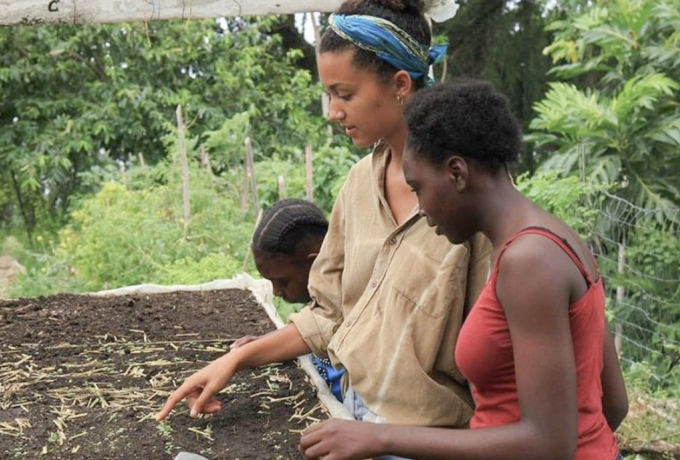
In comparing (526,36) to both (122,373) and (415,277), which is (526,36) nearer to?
(122,373)

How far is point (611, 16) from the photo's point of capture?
7.93 m

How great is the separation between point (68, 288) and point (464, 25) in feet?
22.4

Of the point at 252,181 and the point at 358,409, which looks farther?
the point at 252,181

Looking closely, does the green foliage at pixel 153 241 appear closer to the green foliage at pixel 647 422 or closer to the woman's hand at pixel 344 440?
the green foliage at pixel 647 422

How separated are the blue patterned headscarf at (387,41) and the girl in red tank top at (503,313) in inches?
14.3

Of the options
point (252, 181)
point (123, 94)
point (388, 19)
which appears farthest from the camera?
point (123, 94)

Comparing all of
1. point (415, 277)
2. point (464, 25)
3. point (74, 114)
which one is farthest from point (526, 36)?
point (415, 277)

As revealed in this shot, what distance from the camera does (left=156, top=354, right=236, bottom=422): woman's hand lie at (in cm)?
271

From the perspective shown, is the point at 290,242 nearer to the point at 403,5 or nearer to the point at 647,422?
the point at 403,5

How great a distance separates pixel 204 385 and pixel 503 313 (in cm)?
119

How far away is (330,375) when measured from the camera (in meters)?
3.21

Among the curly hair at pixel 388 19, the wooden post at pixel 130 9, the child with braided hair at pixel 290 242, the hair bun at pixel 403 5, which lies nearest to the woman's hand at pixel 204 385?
the child with braided hair at pixel 290 242

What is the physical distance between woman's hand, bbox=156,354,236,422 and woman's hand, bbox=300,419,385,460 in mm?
797

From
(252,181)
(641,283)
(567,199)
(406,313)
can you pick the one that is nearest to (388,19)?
(406,313)
